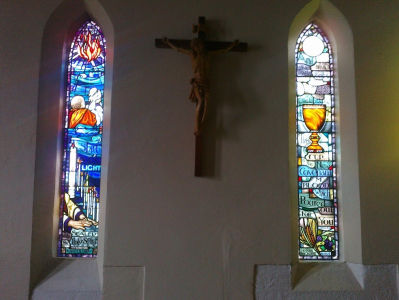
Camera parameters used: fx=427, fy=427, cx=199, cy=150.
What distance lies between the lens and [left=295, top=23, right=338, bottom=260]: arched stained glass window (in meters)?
4.26

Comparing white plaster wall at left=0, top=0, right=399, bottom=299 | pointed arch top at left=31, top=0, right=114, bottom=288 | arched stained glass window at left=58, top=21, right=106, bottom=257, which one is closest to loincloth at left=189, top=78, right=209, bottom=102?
white plaster wall at left=0, top=0, right=399, bottom=299

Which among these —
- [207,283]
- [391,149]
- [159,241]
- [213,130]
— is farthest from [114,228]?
[391,149]

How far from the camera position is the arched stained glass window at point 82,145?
13.8 feet

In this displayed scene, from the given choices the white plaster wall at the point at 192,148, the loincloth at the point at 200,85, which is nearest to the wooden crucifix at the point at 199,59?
the loincloth at the point at 200,85

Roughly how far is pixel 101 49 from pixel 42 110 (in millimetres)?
902

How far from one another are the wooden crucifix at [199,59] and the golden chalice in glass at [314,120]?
38.1 inches

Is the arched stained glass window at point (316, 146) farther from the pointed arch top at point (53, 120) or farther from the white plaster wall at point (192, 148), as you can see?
the pointed arch top at point (53, 120)

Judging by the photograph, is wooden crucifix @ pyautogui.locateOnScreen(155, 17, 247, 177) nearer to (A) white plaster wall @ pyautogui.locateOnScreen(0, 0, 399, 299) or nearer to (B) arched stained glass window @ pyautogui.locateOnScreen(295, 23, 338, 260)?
(A) white plaster wall @ pyautogui.locateOnScreen(0, 0, 399, 299)

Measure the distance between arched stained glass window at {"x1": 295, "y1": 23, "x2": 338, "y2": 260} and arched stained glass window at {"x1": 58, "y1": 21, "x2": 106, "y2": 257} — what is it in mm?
2057

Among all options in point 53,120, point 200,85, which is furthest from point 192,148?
point 53,120

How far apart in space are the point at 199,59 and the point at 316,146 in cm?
151

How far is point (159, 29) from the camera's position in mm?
4188

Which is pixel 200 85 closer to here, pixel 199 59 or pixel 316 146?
pixel 199 59

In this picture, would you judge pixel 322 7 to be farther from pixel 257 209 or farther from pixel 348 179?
pixel 257 209
